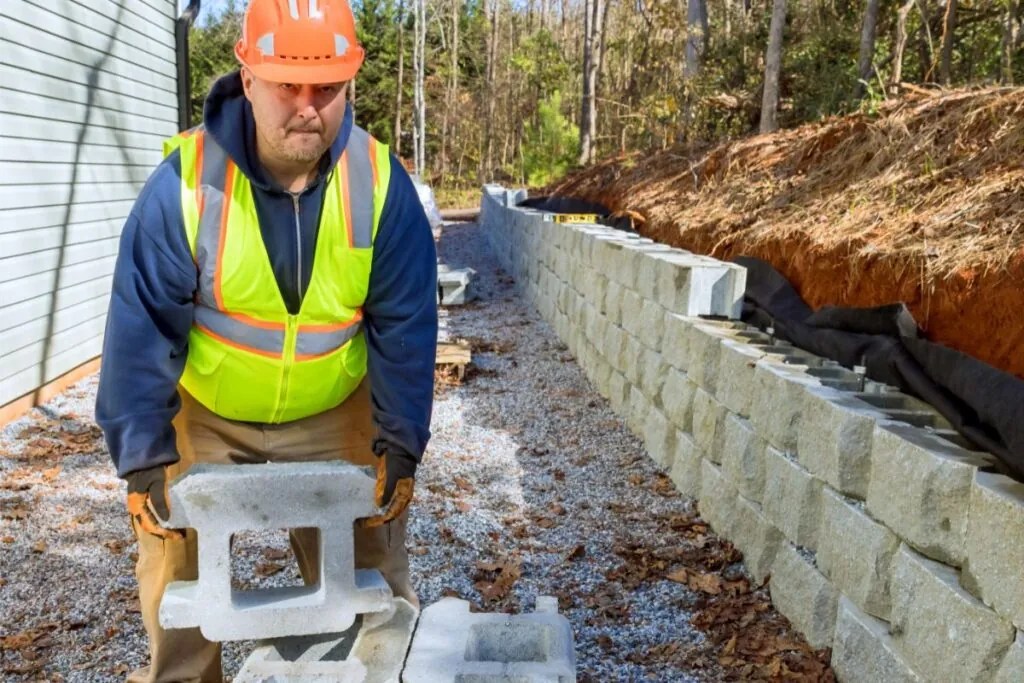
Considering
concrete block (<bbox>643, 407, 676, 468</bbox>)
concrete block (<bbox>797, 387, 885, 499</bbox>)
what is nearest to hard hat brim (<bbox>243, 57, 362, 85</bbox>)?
concrete block (<bbox>797, 387, 885, 499</bbox>)

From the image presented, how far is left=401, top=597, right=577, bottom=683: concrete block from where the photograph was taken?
83.3 inches

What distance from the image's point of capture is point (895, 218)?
4754mm

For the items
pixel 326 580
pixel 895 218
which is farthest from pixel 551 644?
pixel 895 218

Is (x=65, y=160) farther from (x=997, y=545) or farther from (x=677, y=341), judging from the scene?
(x=997, y=545)

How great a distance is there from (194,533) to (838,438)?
82.2 inches

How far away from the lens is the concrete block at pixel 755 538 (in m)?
3.98

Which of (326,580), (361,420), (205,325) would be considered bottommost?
(326,580)

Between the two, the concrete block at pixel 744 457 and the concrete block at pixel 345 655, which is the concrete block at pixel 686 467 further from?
the concrete block at pixel 345 655

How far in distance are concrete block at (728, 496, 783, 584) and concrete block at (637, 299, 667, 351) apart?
5.18 feet

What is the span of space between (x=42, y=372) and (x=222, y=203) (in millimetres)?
5298

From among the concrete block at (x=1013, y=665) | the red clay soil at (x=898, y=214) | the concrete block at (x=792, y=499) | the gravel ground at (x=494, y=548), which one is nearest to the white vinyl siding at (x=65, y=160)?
the gravel ground at (x=494, y=548)

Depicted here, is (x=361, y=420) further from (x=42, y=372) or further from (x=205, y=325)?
(x=42, y=372)

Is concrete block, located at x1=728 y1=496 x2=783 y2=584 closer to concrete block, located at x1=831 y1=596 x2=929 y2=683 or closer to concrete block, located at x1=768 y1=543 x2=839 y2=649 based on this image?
concrete block, located at x1=768 y1=543 x2=839 y2=649

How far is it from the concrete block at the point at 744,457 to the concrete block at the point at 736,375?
7 cm
